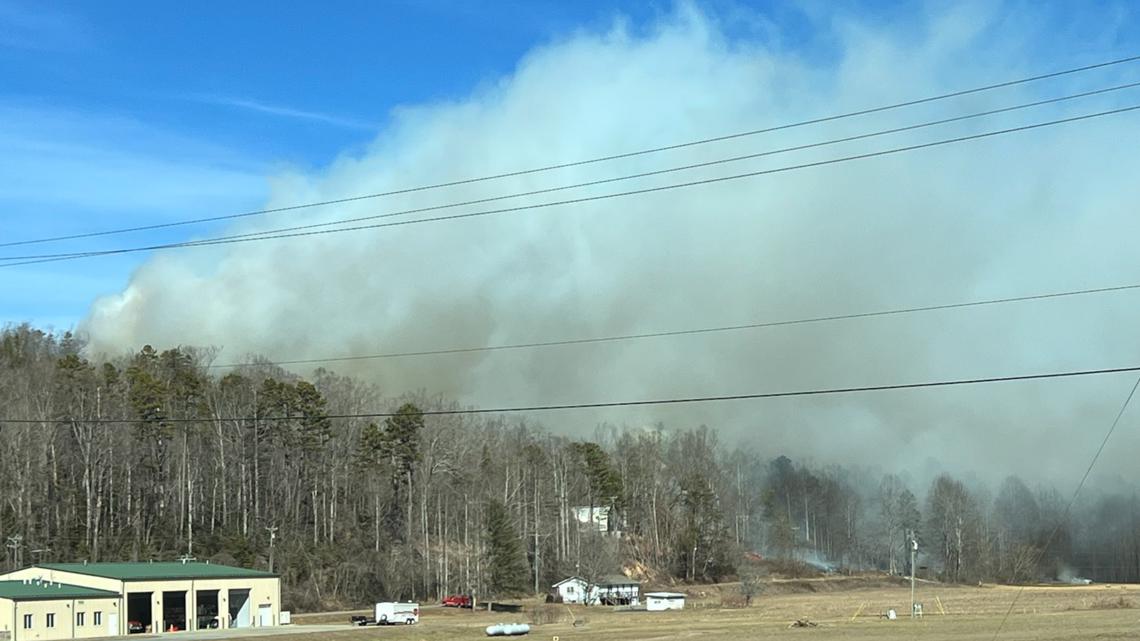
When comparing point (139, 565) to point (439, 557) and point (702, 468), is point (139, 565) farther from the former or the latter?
point (702, 468)

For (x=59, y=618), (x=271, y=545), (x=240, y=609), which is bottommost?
(x=240, y=609)

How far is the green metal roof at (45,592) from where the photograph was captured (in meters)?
80.1

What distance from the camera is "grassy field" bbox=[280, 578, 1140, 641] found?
217 feet

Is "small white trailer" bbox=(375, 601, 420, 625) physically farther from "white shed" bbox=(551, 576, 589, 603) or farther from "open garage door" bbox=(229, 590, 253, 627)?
"white shed" bbox=(551, 576, 589, 603)

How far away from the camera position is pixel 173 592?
92438 mm

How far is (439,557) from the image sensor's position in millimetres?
136125

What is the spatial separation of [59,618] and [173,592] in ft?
36.9

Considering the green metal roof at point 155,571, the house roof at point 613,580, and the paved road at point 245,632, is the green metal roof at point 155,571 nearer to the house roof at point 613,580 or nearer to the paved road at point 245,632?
the paved road at point 245,632

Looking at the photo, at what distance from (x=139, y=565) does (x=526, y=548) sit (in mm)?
54789

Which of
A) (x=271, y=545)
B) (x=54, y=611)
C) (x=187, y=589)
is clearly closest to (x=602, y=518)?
(x=271, y=545)

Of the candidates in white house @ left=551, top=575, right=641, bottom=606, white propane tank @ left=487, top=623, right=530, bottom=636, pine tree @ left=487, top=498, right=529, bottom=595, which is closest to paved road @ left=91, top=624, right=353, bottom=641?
white propane tank @ left=487, top=623, right=530, bottom=636

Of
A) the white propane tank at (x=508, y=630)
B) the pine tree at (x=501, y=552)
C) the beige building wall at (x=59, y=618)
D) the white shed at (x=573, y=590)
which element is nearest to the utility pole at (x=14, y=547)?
the beige building wall at (x=59, y=618)

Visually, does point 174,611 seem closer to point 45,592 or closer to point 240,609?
point 240,609

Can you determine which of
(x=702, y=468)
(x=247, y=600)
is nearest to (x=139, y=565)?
(x=247, y=600)
